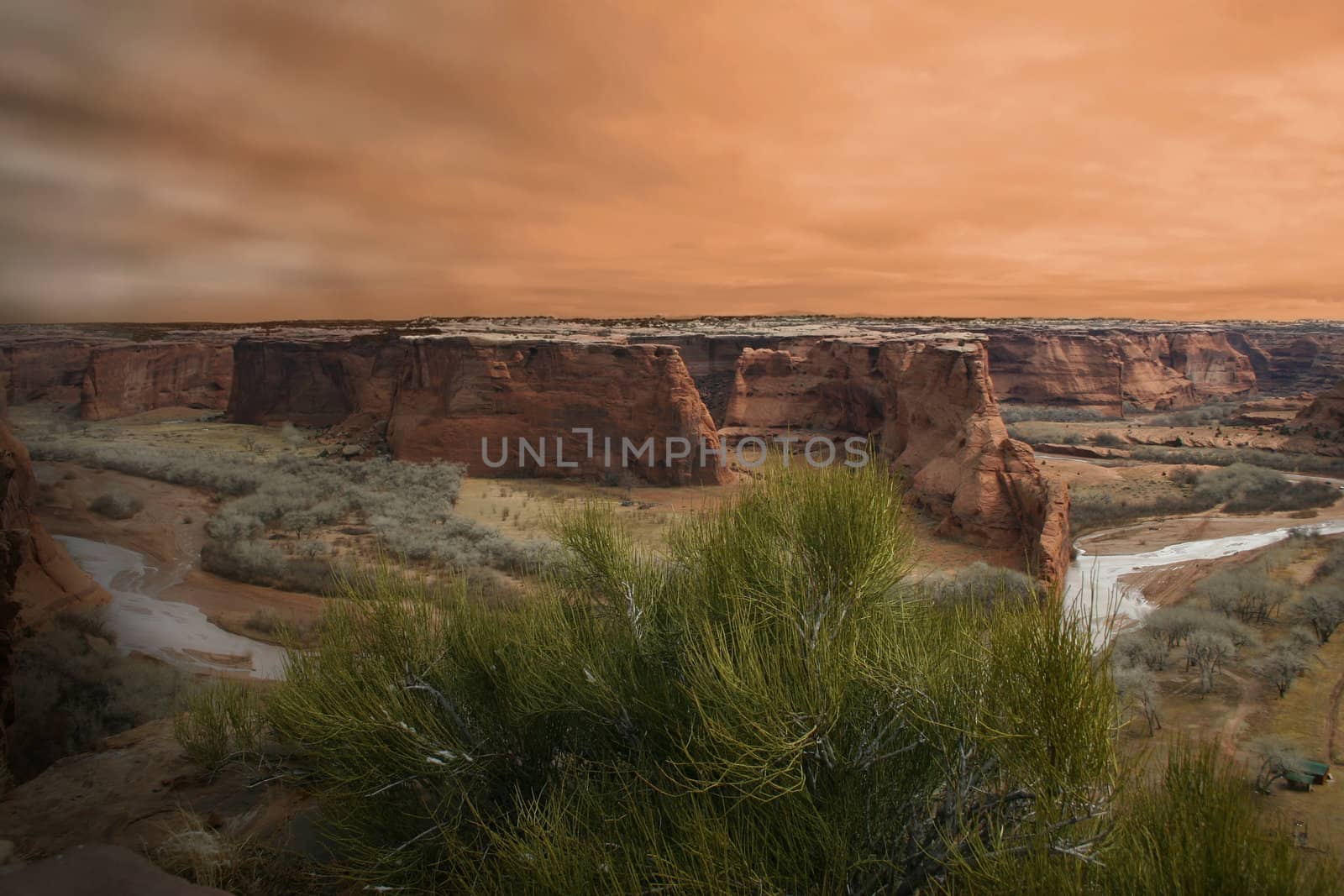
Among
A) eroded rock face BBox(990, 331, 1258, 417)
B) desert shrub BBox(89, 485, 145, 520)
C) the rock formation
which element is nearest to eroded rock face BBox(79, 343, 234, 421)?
desert shrub BBox(89, 485, 145, 520)

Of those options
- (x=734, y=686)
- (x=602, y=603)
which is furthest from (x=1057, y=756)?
(x=602, y=603)

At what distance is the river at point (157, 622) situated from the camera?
8.76 m

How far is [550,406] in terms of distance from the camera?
1123 inches

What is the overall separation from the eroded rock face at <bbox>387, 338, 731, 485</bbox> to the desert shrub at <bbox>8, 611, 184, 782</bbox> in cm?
1913

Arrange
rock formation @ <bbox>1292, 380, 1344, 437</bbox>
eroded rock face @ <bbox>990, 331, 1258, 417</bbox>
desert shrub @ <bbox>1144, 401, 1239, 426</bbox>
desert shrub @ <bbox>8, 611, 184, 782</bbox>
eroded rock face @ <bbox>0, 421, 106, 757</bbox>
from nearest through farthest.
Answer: eroded rock face @ <bbox>0, 421, 106, 757</bbox>, desert shrub @ <bbox>8, 611, 184, 782</bbox>, rock formation @ <bbox>1292, 380, 1344, 437</bbox>, desert shrub @ <bbox>1144, 401, 1239, 426</bbox>, eroded rock face @ <bbox>990, 331, 1258, 417</bbox>

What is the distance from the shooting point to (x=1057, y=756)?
2840mm

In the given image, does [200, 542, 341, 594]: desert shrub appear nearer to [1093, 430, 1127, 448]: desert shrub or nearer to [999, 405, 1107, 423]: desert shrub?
[1093, 430, 1127, 448]: desert shrub

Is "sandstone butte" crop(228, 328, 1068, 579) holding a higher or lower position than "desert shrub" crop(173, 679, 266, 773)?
higher

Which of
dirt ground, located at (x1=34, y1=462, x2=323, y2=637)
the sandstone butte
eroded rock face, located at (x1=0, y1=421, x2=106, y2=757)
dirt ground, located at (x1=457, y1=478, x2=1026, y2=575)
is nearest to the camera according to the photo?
eroded rock face, located at (x1=0, y1=421, x2=106, y2=757)

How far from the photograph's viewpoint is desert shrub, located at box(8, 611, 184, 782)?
7355 mm

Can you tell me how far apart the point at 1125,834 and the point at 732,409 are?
33.7 m

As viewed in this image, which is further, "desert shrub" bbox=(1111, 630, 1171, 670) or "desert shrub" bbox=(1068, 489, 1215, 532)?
"desert shrub" bbox=(1068, 489, 1215, 532)

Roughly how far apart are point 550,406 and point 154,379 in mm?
16648

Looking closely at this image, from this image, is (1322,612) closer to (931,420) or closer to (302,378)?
(931,420)
